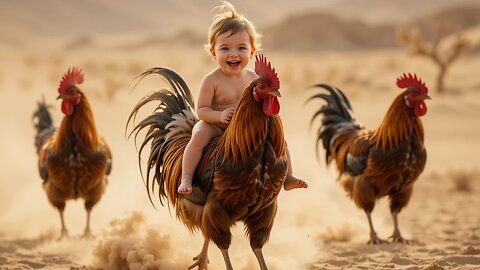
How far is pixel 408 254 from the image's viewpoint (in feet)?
23.0

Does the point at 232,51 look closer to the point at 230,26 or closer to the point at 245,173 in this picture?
the point at 230,26

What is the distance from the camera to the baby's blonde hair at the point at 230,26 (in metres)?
5.03

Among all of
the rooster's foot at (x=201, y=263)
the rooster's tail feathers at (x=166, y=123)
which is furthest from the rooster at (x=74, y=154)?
the rooster's foot at (x=201, y=263)

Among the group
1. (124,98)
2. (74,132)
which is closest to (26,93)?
(124,98)

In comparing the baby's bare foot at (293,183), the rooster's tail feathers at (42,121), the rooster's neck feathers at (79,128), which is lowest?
the baby's bare foot at (293,183)

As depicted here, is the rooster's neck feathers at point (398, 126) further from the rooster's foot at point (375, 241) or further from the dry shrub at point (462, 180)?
the dry shrub at point (462, 180)

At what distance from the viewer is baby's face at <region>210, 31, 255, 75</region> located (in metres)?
5.00

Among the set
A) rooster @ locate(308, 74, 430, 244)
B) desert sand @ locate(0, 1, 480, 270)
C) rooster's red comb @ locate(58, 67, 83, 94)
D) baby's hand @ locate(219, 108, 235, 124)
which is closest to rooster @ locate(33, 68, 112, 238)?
rooster's red comb @ locate(58, 67, 83, 94)

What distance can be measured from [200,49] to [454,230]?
1958 inches

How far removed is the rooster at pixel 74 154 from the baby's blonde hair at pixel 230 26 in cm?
296

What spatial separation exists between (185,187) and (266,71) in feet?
3.43

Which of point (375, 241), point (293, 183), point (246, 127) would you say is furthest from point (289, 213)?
point (246, 127)

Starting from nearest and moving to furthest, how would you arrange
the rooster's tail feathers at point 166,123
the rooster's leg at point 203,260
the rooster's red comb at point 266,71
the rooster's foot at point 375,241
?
the rooster's red comb at point 266,71 → the rooster's tail feathers at point 166,123 → the rooster's leg at point 203,260 → the rooster's foot at point 375,241

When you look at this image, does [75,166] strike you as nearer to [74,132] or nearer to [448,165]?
[74,132]
